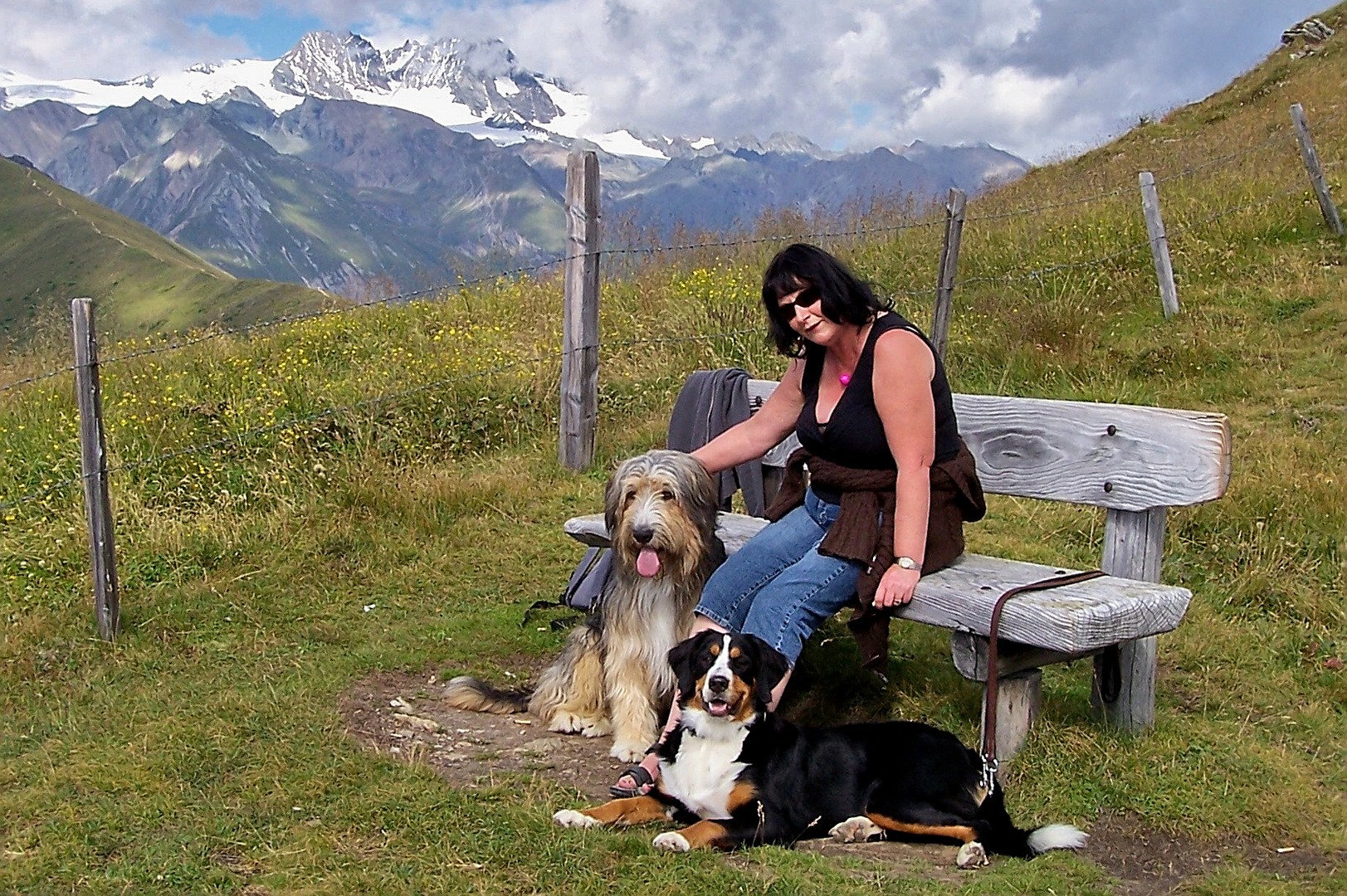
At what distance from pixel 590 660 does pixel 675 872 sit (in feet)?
4.89

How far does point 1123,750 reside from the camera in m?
3.89

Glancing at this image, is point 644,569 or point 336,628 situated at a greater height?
point 644,569

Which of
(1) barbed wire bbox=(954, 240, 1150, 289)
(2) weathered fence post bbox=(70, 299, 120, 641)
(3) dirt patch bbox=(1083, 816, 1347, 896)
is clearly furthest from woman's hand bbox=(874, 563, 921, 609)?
(1) barbed wire bbox=(954, 240, 1150, 289)

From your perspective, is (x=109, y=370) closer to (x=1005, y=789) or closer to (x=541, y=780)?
(x=541, y=780)

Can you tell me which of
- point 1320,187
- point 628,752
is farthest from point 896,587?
point 1320,187

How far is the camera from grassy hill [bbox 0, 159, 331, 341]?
10138 centimetres

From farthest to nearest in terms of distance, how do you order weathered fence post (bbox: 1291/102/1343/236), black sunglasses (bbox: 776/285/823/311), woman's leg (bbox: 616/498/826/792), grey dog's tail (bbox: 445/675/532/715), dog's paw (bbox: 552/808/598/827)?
weathered fence post (bbox: 1291/102/1343/236) → grey dog's tail (bbox: 445/675/532/715) → woman's leg (bbox: 616/498/826/792) → black sunglasses (bbox: 776/285/823/311) → dog's paw (bbox: 552/808/598/827)

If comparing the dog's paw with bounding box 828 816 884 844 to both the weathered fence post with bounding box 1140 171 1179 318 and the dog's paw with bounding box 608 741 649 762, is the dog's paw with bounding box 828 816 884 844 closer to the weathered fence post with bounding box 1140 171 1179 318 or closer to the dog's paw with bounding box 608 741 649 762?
the dog's paw with bounding box 608 741 649 762

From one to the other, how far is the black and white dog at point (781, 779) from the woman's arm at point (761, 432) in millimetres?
1069

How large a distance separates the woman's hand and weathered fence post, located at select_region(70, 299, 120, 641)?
10.6 ft

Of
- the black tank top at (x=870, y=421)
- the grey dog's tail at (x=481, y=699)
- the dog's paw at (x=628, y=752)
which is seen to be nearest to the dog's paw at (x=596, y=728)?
the dog's paw at (x=628, y=752)

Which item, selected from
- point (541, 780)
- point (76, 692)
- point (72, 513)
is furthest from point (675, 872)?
point (72, 513)

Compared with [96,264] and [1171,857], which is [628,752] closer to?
[1171,857]

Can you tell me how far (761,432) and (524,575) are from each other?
84.3 inches
